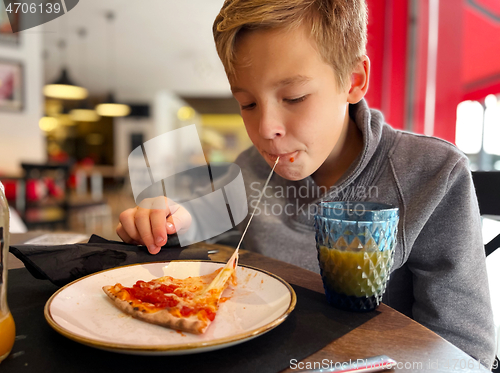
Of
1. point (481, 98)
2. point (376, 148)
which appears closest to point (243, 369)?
point (376, 148)

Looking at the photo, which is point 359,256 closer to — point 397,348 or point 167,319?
point 397,348

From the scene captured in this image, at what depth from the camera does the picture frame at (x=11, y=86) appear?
471cm

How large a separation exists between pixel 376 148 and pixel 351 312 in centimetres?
60

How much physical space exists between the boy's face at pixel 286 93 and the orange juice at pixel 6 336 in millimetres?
566

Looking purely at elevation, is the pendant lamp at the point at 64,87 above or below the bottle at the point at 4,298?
above

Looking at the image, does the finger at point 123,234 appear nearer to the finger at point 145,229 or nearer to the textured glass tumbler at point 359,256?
the finger at point 145,229

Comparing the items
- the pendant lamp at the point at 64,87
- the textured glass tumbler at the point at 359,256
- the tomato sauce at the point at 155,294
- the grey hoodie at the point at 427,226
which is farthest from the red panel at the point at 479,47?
the pendant lamp at the point at 64,87

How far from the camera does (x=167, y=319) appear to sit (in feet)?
1.48

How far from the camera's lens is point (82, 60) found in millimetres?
7621

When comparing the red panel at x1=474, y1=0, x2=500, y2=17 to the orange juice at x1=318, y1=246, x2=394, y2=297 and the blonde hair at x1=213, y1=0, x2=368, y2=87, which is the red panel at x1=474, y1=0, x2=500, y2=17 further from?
the orange juice at x1=318, y1=246, x2=394, y2=297

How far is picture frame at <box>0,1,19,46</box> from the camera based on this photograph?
4496 mm

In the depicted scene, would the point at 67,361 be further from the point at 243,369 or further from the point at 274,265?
the point at 274,265

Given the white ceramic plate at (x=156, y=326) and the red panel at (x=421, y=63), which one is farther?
the red panel at (x=421, y=63)

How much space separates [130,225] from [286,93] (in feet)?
1.55
